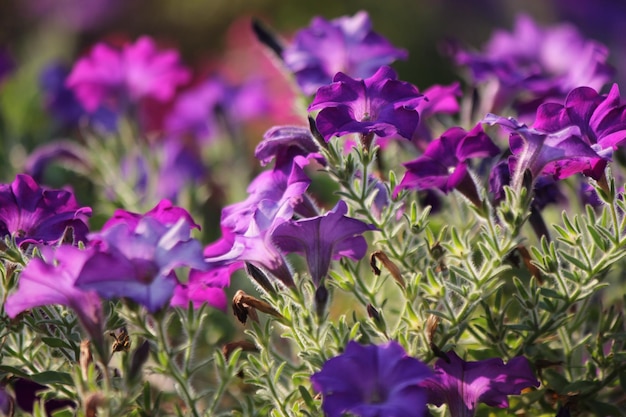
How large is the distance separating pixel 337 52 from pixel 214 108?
661mm

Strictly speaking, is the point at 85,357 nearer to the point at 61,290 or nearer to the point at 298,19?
the point at 61,290

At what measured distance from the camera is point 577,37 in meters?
1.58

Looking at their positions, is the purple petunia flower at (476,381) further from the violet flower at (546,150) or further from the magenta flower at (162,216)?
the magenta flower at (162,216)

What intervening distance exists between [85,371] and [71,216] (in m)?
0.20

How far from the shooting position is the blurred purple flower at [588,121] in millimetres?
830

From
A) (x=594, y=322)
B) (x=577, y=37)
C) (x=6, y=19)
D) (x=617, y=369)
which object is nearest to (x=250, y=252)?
(x=617, y=369)

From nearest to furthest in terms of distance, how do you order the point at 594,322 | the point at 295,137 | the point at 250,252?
the point at 250,252, the point at 295,137, the point at 594,322

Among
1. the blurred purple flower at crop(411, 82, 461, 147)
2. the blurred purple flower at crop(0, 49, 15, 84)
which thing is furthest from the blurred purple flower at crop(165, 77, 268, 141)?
the blurred purple flower at crop(411, 82, 461, 147)

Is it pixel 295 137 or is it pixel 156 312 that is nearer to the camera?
pixel 156 312

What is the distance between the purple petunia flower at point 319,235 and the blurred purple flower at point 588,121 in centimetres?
21

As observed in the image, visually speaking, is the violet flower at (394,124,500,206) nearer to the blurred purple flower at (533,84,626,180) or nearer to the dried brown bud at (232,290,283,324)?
the blurred purple flower at (533,84,626,180)

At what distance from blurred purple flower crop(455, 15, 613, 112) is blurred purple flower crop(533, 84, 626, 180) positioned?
11.4 inches

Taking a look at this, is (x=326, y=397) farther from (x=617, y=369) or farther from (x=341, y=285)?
(x=617, y=369)

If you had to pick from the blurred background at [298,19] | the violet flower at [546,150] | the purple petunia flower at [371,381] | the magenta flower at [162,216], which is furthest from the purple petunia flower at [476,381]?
the blurred background at [298,19]
